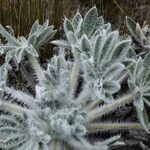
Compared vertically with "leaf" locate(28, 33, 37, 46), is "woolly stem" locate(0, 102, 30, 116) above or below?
below

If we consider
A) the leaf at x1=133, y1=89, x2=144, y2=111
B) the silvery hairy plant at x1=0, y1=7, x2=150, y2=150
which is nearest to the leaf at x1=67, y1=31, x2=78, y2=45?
the silvery hairy plant at x1=0, y1=7, x2=150, y2=150

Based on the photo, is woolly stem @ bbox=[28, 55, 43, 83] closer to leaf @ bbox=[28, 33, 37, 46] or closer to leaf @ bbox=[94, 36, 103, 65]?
leaf @ bbox=[28, 33, 37, 46]

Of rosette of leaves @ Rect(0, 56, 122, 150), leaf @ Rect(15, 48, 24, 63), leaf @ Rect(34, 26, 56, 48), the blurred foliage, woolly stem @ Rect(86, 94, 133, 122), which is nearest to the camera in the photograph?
rosette of leaves @ Rect(0, 56, 122, 150)

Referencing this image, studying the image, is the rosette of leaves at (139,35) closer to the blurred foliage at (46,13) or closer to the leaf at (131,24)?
the leaf at (131,24)

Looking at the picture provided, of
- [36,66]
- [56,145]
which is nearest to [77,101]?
[56,145]

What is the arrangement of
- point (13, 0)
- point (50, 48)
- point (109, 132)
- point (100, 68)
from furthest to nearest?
1. point (13, 0)
2. point (50, 48)
3. point (109, 132)
4. point (100, 68)

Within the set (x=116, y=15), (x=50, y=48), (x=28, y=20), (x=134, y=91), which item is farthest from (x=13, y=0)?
(x=134, y=91)

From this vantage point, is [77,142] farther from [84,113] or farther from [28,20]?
[28,20]

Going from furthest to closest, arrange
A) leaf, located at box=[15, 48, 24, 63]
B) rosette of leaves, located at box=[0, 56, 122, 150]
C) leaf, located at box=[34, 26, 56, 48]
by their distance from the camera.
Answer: leaf, located at box=[34, 26, 56, 48] → leaf, located at box=[15, 48, 24, 63] → rosette of leaves, located at box=[0, 56, 122, 150]
